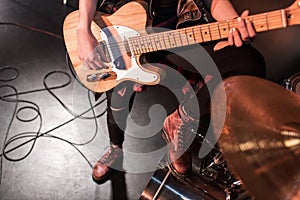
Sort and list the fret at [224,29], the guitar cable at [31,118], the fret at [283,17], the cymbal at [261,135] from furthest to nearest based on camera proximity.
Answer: the guitar cable at [31,118], the fret at [224,29], the fret at [283,17], the cymbal at [261,135]

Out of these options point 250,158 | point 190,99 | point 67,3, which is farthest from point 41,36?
point 250,158

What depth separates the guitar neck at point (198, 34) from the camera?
3.64 ft

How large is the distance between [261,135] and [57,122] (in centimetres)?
130

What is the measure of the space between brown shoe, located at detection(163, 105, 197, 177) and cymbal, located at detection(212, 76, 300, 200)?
0.58 m

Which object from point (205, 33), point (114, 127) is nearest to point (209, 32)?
point (205, 33)

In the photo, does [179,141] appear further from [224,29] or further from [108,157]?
[224,29]

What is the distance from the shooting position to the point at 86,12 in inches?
54.8

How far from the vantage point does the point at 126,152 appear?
1.79 m

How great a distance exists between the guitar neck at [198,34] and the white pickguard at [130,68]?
0.12ft

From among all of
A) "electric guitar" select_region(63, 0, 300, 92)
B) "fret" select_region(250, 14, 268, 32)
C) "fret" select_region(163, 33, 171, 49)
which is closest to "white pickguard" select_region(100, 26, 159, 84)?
"electric guitar" select_region(63, 0, 300, 92)

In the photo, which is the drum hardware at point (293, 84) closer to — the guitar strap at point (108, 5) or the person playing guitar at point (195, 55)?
the person playing guitar at point (195, 55)

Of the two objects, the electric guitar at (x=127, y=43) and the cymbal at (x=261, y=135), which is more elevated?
the cymbal at (x=261, y=135)

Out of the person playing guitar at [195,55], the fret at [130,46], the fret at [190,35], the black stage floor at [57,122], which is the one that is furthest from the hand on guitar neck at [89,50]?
the black stage floor at [57,122]

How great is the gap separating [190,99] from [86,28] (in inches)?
18.4
